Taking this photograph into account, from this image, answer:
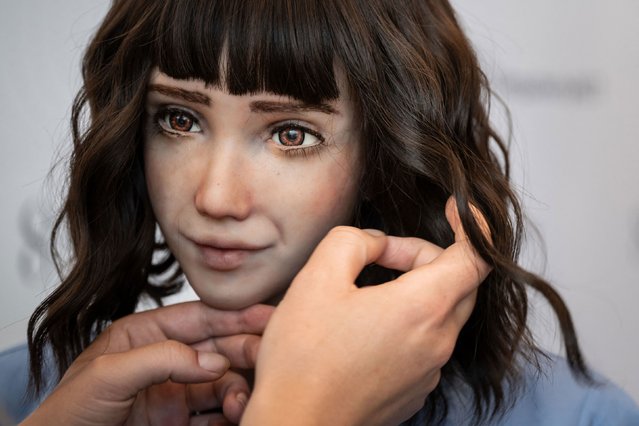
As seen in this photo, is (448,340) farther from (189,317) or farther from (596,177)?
(596,177)

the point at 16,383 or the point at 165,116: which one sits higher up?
the point at 165,116

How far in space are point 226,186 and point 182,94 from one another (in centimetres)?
12

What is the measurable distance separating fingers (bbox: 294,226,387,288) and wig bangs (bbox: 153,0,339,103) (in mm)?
170

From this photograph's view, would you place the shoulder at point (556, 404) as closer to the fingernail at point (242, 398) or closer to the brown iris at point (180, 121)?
the fingernail at point (242, 398)

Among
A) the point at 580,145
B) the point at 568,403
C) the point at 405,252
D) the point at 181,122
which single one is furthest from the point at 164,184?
the point at 580,145

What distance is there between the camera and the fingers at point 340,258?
0.84 meters

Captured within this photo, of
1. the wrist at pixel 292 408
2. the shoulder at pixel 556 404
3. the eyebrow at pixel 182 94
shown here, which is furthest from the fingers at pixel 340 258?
the shoulder at pixel 556 404

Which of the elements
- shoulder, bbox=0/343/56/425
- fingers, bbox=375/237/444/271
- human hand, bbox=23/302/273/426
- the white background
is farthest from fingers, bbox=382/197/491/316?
the white background

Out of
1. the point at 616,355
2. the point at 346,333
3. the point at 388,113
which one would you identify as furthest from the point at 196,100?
the point at 616,355

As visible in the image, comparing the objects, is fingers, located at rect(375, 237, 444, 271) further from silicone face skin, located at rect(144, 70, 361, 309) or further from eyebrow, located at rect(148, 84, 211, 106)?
eyebrow, located at rect(148, 84, 211, 106)

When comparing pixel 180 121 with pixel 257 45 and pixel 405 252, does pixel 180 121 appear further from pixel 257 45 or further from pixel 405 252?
pixel 405 252

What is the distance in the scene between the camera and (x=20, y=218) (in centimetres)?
155

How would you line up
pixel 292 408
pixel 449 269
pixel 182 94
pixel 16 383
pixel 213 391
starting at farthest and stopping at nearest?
A: pixel 16 383, pixel 213 391, pixel 182 94, pixel 449 269, pixel 292 408

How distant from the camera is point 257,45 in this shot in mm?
916
